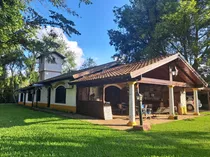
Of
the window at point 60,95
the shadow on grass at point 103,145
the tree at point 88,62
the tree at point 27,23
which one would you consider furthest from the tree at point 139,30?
the tree at point 88,62

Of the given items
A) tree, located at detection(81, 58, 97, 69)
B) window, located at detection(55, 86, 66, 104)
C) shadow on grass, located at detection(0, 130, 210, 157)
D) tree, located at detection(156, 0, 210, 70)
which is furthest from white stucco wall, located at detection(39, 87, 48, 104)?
tree, located at detection(81, 58, 97, 69)

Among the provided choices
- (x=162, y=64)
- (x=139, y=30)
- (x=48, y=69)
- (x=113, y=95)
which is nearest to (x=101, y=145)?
(x=162, y=64)

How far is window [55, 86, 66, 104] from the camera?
48.9 ft

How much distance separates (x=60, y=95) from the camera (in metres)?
15.5

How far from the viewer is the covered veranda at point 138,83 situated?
822 cm

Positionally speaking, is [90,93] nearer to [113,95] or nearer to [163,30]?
[113,95]

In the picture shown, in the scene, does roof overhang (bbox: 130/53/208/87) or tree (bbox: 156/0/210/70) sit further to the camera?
tree (bbox: 156/0/210/70)

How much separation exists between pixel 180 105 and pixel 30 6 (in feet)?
40.1

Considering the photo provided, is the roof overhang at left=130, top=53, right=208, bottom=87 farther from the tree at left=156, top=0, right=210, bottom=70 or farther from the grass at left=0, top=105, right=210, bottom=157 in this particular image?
the tree at left=156, top=0, right=210, bottom=70

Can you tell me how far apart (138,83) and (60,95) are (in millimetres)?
8432

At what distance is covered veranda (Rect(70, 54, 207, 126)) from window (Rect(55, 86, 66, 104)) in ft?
8.39

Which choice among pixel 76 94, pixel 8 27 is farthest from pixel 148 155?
pixel 76 94

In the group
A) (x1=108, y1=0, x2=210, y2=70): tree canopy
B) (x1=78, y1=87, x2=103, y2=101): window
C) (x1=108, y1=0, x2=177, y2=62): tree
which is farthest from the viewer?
(x1=108, y1=0, x2=177, y2=62): tree

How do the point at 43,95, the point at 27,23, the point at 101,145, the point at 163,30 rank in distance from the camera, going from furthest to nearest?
the point at 43,95
the point at 163,30
the point at 27,23
the point at 101,145
